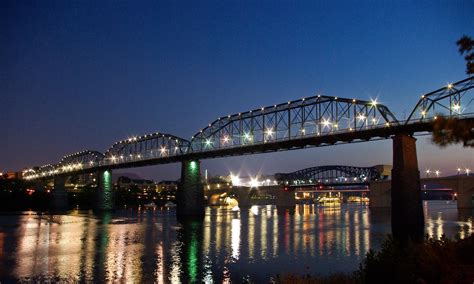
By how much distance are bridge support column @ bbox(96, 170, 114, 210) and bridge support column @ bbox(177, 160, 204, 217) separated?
151ft

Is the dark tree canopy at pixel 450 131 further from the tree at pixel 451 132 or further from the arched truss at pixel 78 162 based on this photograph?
the arched truss at pixel 78 162

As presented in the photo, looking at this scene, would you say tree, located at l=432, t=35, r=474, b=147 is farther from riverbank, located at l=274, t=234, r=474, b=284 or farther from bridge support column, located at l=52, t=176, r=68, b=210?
bridge support column, located at l=52, t=176, r=68, b=210

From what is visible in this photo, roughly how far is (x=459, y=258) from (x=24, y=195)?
159971mm

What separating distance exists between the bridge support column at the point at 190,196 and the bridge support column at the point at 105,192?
151 feet

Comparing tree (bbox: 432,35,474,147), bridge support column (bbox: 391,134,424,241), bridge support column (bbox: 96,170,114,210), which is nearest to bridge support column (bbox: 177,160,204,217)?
bridge support column (bbox: 96,170,114,210)

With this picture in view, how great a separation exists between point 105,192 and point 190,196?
5258cm

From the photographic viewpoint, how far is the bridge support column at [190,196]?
97.6m

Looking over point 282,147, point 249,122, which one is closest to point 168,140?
point 249,122

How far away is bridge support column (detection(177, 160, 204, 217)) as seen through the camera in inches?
3844

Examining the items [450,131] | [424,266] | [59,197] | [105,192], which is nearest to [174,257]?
[424,266]

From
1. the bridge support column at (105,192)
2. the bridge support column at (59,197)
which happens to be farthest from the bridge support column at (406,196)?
the bridge support column at (59,197)

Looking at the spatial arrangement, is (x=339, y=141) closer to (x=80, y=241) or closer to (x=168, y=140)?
(x=80, y=241)

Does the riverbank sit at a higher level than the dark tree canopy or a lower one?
lower

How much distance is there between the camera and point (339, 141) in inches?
3108
